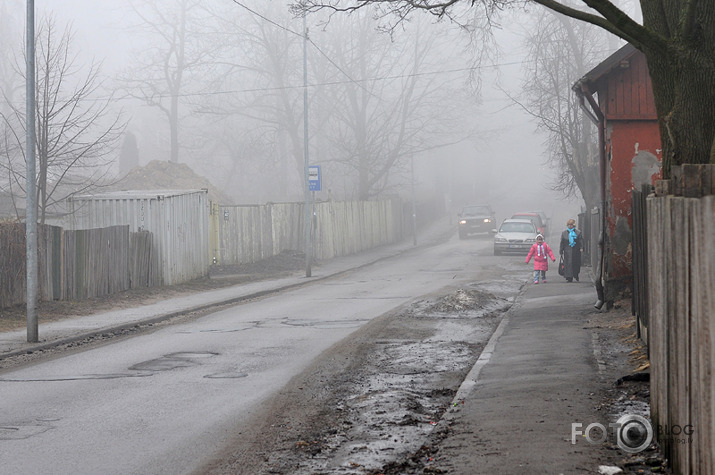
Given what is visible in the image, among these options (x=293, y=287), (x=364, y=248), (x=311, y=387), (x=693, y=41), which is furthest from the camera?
(x=364, y=248)

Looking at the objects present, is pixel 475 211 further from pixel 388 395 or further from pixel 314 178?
pixel 388 395

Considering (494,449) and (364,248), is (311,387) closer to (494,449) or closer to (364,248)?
(494,449)

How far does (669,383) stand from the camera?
5605 millimetres

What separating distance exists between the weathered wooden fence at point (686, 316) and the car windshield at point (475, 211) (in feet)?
150

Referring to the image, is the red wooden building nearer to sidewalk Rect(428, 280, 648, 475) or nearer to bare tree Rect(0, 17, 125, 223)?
sidewalk Rect(428, 280, 648, 475)

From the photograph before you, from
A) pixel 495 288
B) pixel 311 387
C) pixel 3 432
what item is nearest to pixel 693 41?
pixel 311 387

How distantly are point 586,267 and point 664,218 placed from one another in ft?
78.7

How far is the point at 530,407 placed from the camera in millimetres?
7762

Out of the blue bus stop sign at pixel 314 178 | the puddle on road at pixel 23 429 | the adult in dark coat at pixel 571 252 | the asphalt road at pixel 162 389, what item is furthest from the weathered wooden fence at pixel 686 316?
the blue bus stop sign at pixel 314 178

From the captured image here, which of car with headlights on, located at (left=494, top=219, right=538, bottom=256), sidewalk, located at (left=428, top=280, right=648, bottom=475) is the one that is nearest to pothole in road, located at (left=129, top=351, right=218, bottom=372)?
sidewalk, located at (left=428, top=280, right=648, bottom=475)

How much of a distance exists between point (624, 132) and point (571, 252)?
249 inches

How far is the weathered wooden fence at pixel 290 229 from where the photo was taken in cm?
3156

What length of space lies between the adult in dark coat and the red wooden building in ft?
18.6

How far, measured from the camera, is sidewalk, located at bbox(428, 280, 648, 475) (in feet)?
19.8
